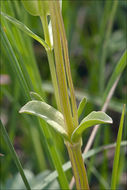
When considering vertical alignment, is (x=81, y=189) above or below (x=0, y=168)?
above

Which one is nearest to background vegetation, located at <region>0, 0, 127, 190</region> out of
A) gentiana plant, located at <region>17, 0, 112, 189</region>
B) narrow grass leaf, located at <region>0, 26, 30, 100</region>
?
narrow grass leaf, located at <region>0, 26, 30, 100</region>

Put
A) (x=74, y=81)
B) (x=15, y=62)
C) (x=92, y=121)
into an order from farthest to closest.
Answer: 1. (x=74, y=81)
2. (x=15, y=62)
3. (x=92, y=121)

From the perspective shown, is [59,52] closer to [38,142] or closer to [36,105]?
[36,105]

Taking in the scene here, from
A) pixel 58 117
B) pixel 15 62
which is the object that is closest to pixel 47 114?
pixel 58 117

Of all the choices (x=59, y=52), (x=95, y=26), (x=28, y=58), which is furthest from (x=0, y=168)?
Result: (x=95, y=26)

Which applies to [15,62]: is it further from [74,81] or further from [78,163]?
[74,81]

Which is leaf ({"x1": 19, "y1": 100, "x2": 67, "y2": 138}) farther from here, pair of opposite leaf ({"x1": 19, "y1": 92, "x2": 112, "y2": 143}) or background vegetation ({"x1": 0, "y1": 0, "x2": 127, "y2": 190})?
background vegetation ({"x1": 0, "y1": 0, "x2": 127, "y2": 190})

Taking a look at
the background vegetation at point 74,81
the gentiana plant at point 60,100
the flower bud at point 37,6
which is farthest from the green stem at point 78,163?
the flower bud at point 37,6
